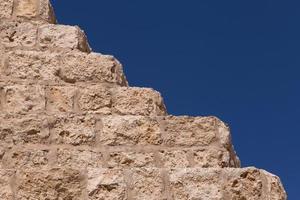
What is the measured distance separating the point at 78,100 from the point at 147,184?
969 mm

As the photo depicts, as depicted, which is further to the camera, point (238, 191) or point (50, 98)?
point (50, 98)

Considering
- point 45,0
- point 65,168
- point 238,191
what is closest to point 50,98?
point 65,168

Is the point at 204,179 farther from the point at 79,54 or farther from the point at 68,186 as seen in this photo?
the point at 79,54

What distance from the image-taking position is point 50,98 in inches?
160

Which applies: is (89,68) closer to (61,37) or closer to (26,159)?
(61,37)

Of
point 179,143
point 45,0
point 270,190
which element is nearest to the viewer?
point 270,190

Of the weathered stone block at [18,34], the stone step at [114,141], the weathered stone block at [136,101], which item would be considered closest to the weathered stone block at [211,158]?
the stone step at [114,141]

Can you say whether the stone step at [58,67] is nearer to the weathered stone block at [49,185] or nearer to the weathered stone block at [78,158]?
the weathered stone block at [78,158]

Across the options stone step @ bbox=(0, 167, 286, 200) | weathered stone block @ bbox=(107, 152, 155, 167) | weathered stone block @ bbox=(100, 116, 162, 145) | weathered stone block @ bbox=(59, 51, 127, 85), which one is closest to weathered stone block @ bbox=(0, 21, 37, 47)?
weathered stone block @ bbox=(59, 51, 127, 85)

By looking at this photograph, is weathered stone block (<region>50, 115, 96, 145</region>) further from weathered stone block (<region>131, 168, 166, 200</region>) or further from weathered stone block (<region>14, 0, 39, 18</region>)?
weathered stone block (<region>14, 0, 39, 18</region>)

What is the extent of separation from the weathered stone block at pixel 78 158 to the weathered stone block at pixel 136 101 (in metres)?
0.47

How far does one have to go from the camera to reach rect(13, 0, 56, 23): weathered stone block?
472cm

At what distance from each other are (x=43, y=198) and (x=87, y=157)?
0.49 m

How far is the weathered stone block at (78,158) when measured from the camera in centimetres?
368
